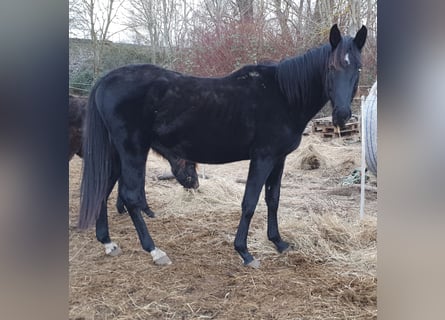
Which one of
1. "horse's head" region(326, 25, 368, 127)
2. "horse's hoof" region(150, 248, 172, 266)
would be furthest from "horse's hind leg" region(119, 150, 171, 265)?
"horse's head" region(326, 25, 368, 127)

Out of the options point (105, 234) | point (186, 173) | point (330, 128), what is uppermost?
point (330, 128)

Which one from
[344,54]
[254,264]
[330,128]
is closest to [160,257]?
[254,264]

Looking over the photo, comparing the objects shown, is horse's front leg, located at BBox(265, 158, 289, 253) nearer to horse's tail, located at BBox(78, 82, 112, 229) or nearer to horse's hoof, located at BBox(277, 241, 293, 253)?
horse's hoof, located at BBox(277, 241, 293, 253)

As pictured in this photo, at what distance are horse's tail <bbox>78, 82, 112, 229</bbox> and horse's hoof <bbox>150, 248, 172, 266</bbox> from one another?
0.33 meters

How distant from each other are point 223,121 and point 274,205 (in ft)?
1.72

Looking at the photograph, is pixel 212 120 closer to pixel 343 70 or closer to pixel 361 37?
→ pixel 343 70

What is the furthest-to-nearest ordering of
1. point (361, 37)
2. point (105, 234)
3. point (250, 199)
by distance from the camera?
1. point (250, 199)
2. point (105, 234)
3. point (361, 37)

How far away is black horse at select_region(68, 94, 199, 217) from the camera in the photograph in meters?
1.88

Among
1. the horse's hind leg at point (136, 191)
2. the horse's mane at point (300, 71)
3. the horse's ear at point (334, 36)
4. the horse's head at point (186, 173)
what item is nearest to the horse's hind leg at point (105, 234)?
the horse's hind leg at point (136, 191)

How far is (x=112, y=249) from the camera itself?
1938 millimetres

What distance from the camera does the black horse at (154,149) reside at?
188 centimetres
